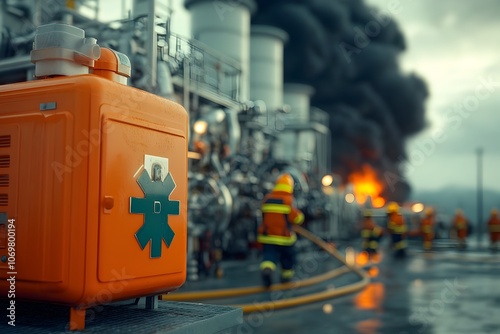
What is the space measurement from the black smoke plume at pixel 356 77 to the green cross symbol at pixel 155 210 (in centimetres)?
3045

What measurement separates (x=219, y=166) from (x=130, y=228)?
909 centimetres

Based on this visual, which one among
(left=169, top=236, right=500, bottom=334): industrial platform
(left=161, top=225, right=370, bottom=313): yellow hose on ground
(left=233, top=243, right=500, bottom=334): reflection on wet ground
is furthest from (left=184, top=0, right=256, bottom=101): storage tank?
(left=161, top=225, right=370, bottom=313): yellow hose on ground

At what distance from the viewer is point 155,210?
2348mm

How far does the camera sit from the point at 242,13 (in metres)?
18.7

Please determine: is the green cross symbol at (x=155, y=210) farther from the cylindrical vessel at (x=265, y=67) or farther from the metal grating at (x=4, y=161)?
the cylindrical vessel at (x=265, y=67)

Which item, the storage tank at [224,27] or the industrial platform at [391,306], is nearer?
the industrial platform at [391,306]

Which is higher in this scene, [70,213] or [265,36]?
[265,36]

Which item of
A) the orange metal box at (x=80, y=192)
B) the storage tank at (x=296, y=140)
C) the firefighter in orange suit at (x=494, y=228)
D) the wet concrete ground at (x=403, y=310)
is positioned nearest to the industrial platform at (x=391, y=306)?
the wet concrete ground at (x=403, y=310)

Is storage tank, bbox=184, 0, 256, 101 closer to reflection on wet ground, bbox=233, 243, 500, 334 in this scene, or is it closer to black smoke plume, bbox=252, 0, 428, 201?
reflection on wet ground, bbox=233, 243, 500, 334

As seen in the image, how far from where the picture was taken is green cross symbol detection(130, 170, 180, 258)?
2.26 m

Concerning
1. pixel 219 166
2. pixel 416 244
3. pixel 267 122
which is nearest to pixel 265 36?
pixel 267 122

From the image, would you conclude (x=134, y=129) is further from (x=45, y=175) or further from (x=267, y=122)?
(x=267, y=122)

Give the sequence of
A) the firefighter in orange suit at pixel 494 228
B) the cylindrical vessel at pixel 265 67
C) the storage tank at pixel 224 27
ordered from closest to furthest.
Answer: the storage tank at pixel 224 27
the firefighter in orange suit at pixel 494 228
the cylindrical vessel at pixel 265 67

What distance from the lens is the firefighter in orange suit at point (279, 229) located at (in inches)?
333
